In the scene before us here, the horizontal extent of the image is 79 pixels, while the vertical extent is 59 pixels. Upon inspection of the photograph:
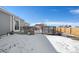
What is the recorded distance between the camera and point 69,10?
580 centimetres

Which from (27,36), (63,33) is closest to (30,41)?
(27,36)

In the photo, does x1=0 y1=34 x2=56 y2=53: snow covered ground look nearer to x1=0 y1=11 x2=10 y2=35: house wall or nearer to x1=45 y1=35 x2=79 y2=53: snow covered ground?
x1=45 y1=35 x2=79 y2=53: snow covered ground

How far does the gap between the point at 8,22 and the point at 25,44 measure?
2310 millimetres

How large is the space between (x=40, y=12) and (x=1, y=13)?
202cm

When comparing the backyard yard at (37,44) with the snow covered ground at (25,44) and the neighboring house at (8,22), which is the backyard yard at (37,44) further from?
the neighboring house at (8,22)

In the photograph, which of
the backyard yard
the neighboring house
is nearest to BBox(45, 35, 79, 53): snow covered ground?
the backyard yard

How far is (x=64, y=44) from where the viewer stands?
563 cm

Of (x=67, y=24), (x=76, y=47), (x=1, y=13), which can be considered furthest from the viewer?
(x=1, y=13)

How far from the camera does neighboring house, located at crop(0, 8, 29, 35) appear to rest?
20.7 ft

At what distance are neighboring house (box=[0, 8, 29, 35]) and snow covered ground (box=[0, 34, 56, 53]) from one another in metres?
0.53

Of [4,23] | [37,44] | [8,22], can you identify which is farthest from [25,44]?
[8,22]

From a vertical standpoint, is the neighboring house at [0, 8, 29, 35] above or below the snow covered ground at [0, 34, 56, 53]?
above

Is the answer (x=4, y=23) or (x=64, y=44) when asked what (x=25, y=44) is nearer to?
(x=64, y=44)
